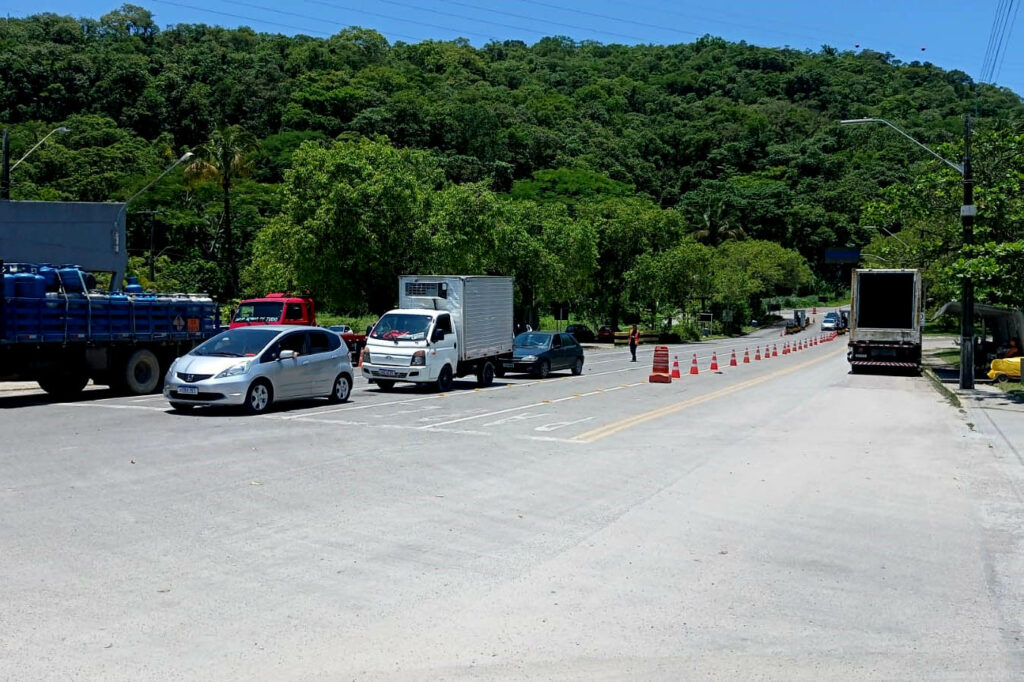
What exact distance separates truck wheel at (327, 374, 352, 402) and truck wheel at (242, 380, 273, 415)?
2.15m

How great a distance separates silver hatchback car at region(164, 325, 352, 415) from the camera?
688 inches

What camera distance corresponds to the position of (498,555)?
8.01 meters

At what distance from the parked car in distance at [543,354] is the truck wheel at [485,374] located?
1.90 meters

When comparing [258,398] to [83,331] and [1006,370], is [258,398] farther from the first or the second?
[1006,370]

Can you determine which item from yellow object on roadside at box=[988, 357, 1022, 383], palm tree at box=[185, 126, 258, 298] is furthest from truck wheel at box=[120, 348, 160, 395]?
palm tree at box=[185, 126, 258, 298]

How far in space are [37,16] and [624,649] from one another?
149 meters

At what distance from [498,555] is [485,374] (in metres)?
19.3

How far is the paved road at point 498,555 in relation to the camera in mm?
5699

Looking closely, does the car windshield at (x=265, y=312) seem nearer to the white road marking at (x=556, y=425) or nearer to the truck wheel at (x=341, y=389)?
the truck wheel at (x=341, y=389)

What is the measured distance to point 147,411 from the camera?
18422 millimetres

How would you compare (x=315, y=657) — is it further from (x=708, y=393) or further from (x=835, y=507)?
(x=708, y=393)

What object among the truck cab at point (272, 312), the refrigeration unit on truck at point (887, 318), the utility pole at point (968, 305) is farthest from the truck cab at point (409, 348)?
the refrigeration unit on truck at point (887, 318)

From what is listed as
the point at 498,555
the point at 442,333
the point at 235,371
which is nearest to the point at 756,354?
the point at 442,333

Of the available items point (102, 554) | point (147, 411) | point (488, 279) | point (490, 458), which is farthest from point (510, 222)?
point (102, 554)
